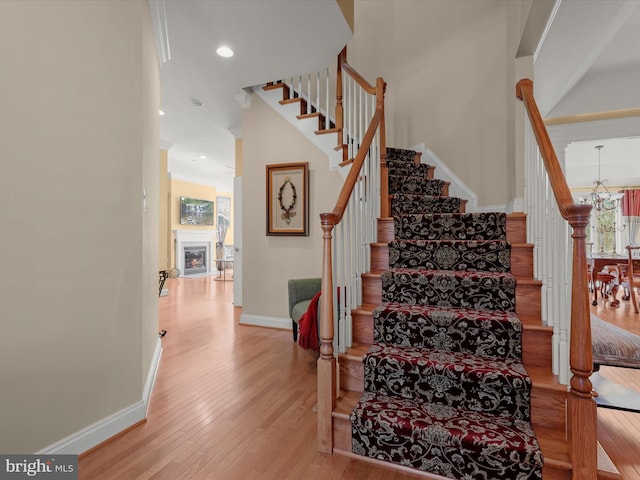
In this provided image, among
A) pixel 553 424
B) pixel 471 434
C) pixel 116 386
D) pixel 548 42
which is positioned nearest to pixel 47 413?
pixel 116 386

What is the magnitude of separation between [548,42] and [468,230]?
5.73 ft

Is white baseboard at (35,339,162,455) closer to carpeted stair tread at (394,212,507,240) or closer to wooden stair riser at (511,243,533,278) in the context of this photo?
carpeted stair tread at (394,212,507,240)

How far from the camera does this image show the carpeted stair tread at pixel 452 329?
185 centimetres

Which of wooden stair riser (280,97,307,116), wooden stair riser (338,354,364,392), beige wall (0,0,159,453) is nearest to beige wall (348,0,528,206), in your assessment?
wooden stair riser (280,97,307,116)

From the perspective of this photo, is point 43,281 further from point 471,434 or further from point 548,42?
point 548,42

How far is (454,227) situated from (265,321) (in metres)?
2.55

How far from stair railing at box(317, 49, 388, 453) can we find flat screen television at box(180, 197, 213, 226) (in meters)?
7.44

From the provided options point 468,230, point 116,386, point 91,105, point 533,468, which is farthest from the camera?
Result: point 468,230

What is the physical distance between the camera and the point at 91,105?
5.81 ft

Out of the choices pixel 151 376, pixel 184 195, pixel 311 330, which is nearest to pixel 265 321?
pixel 311 330

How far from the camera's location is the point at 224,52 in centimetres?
323

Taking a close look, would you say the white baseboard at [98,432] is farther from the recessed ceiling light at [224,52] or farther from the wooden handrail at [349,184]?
the recessed ceiling light at [224,52]

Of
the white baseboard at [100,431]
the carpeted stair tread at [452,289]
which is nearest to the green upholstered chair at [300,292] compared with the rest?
the carpeted stair tread at [452,289]

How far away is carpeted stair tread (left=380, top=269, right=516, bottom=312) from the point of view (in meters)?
2.10
